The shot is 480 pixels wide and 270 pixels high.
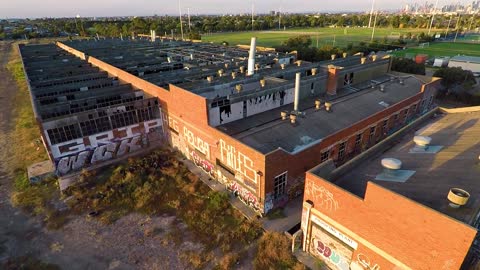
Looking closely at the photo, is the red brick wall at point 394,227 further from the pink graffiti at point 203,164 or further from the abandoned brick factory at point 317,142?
the pink graffiti at point 203,164

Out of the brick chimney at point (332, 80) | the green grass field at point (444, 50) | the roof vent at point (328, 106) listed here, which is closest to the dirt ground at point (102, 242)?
the roof vent at point (328, 106)

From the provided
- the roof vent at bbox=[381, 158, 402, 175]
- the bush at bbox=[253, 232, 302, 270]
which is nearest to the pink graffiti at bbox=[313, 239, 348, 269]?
the bush at bbox=[253, 232, 302, 270]

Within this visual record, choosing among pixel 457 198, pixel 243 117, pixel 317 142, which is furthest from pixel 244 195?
pixel 457 198

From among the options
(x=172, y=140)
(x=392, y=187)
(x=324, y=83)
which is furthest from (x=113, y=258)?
(x=324, y=83)

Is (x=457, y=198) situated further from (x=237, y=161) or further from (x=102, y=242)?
(x=102, y=242)

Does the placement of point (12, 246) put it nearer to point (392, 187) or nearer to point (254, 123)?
point (254, 123)

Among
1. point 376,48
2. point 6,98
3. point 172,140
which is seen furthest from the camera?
point 376,48
